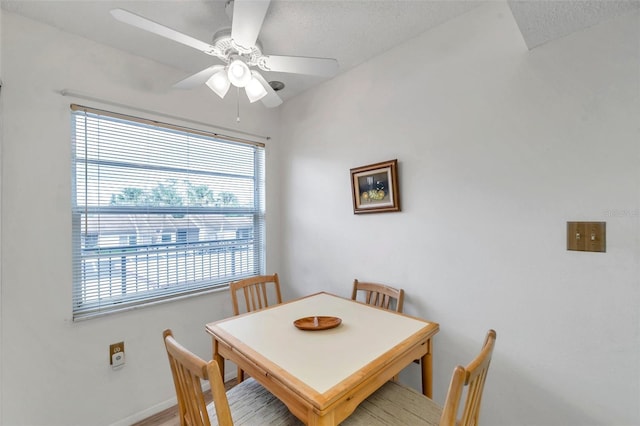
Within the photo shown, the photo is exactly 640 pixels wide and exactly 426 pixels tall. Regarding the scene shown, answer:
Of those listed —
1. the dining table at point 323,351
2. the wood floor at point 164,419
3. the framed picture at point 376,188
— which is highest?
the framed picture at point 376,188

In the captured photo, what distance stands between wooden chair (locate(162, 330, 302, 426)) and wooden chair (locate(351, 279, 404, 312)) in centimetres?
91

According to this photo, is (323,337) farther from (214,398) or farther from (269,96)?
(269,96)

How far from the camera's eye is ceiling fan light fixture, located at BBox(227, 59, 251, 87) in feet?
4.43

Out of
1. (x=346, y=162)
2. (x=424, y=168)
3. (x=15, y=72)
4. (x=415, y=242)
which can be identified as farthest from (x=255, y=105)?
(x=415, y=242)

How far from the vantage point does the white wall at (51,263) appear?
1.50 meters

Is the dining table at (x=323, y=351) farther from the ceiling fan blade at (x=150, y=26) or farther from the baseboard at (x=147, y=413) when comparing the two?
the ceiling fan blade at (x=150, y=26)

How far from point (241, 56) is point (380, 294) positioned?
1678mm

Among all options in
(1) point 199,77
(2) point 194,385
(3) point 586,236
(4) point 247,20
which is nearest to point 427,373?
(3) point 586,236

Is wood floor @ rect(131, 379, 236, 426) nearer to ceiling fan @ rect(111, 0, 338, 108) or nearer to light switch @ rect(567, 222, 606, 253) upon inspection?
ceiling fan @ rect(111, 0, 338, 108)

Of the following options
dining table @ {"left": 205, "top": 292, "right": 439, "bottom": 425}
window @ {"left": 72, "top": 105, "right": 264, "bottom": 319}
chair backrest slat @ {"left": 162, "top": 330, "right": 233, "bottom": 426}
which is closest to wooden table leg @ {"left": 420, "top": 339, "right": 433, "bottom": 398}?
dining table @ {"left": 205, "top": 292, "right": 439, "bottom": 425}

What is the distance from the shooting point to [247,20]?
115cm

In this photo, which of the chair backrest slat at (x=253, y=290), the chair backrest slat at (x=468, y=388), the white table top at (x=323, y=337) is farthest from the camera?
the chair backrest slat at (x=253, y=290)

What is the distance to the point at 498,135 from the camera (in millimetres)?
1452

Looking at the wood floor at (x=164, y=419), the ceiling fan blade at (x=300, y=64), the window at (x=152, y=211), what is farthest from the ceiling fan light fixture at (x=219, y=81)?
the wood floor at (x=164, y=419)
